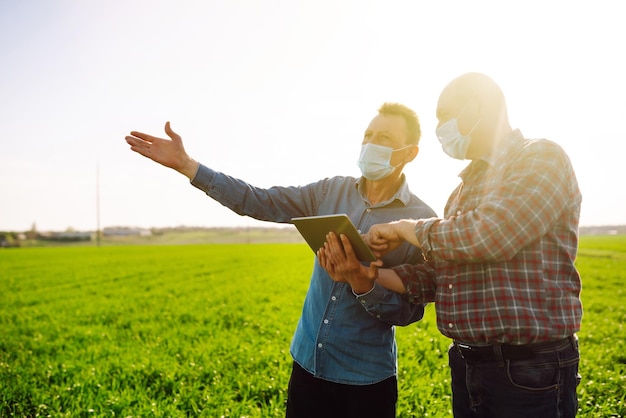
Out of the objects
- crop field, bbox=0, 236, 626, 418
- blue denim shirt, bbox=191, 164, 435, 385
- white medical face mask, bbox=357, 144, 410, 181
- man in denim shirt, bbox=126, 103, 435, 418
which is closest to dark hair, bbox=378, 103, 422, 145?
man in denim shirt, bbox=126, 103, 435, 418

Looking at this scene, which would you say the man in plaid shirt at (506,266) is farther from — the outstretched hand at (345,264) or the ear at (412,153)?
the ear at (412,153)

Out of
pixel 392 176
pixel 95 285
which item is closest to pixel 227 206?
pixel 392 176

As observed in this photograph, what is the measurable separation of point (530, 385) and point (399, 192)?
1.33 m

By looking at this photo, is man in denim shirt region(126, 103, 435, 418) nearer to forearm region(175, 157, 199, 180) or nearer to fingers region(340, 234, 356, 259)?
forearm region(175, 157, 199, 180)

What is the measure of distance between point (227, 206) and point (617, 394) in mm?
5451

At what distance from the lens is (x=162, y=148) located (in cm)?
284

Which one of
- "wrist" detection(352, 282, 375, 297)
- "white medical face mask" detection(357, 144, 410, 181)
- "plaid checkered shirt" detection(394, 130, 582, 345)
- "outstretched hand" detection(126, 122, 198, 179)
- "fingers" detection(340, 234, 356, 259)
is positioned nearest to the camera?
"plaid checkered shirt" detection(394, 130, 582, 345)

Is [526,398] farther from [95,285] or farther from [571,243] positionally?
[95,285]

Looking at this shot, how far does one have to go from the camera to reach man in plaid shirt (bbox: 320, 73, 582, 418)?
1.75 metres

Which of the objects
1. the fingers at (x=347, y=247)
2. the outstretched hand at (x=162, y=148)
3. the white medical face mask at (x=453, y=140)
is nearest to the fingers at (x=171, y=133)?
the outstretched hand at (x=162, y=148)

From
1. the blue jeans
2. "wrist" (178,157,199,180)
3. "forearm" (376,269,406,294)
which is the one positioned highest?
"wrist" (178,157,199,180)

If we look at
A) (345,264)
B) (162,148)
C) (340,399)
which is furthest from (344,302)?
(162,148)

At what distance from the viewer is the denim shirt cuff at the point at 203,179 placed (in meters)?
2.89

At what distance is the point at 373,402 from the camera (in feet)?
8.73
